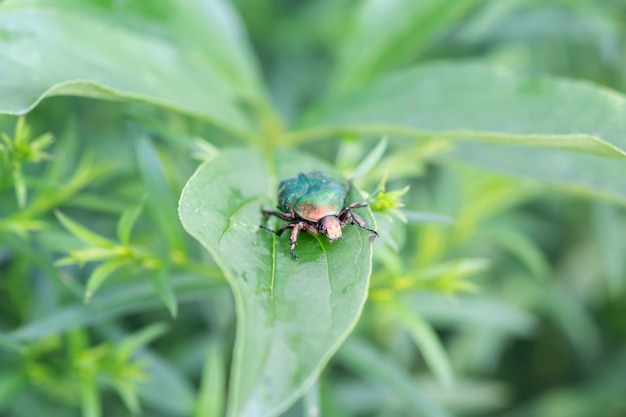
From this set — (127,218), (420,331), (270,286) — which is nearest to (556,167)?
(420,331)

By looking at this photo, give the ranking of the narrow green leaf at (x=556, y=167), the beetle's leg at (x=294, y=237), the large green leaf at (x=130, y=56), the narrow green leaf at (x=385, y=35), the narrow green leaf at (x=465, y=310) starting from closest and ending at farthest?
1. the beetle's leg at (x=294, y=237)
2. the large green leaf at (x=130, y=56)
3. the narrow green leaf at (x=556, y=167)
4. the narrow green leaf at (x=385, y=35)
5. the narrow green leaf at (x=465, y=310)

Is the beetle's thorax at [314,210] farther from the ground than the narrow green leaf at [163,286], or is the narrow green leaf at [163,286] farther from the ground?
the beetle's thorax at [314,210]

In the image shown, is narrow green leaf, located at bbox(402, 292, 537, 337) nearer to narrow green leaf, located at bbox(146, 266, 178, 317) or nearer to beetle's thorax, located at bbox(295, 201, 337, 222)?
beetle's thorax, located at bbox(295, 201, 337, 222)

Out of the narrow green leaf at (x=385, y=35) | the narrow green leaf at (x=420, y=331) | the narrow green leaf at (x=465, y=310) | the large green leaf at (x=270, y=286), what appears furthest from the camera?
the narrow green leaf at (x=465, y=310)

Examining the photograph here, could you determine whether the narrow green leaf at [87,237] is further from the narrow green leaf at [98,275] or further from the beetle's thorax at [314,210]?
the beetle's thorax at [314,210]

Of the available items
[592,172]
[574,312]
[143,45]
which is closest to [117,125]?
[143,45]

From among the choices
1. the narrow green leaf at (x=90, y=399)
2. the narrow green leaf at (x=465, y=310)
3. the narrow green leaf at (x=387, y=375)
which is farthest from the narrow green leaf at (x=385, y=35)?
the narrow green leaf at (x=90, y=399)

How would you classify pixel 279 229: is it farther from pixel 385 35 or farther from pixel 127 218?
pixel 385 35
